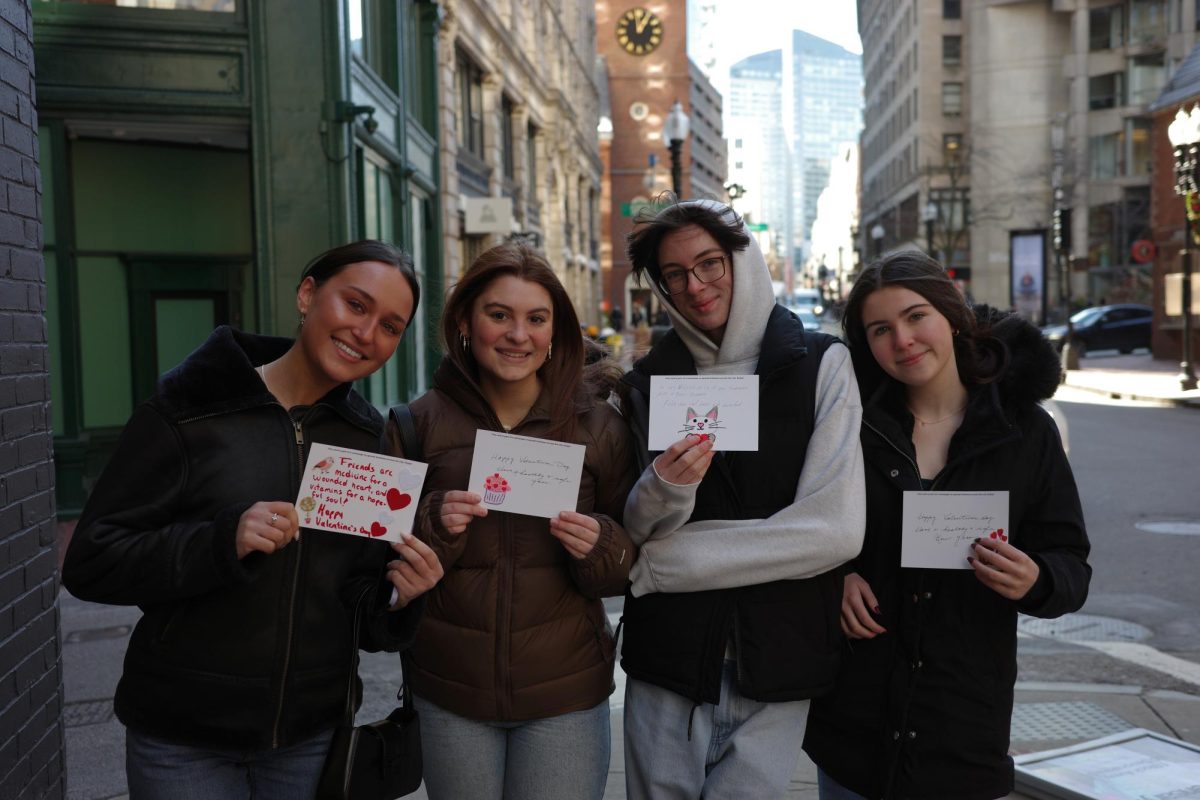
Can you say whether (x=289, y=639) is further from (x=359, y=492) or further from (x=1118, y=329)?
(x=1118, y=329)

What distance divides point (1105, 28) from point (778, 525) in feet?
238

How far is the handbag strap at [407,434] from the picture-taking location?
2990 millimetres

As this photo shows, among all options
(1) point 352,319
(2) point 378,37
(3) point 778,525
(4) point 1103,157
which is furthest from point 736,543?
(4) point 1103,157

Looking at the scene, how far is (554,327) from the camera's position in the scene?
3170mm

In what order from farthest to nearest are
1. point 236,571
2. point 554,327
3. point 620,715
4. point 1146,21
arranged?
point 1146,21 → point 620,715 → point 554,327 → point 236,571

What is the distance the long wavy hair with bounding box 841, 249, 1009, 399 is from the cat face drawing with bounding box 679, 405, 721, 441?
1.93 feet

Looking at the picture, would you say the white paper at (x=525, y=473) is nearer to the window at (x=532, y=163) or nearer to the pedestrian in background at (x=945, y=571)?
the pedestrian in background at (x=945, y=571)

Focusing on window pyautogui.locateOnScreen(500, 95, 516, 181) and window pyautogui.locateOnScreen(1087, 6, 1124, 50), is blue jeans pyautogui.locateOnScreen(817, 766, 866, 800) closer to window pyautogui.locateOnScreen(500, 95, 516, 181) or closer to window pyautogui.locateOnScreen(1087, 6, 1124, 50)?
window pyautogui.locateOnScreen(500, 95, 516, 181)

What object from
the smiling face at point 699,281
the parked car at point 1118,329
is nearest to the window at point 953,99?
the parked car at point 1118,329

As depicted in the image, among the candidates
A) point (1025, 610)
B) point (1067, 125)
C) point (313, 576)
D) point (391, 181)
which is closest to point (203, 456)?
point (313, 576)

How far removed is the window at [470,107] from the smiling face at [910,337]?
18398 millimetres

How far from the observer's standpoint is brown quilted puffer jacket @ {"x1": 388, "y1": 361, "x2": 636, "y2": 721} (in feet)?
9.56

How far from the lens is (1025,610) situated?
2.99 metres

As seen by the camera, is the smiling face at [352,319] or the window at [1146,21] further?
the window at [1146,21]
